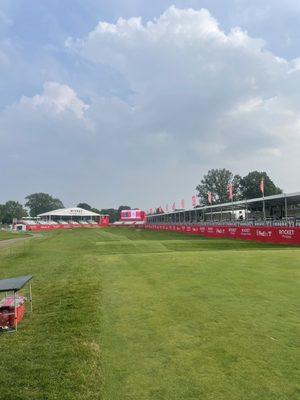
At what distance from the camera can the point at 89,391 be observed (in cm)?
551

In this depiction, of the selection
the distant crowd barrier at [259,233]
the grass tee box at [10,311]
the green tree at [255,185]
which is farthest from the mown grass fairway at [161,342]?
the green tree at [255,185]

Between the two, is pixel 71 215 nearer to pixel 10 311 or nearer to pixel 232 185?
pixel 232 185

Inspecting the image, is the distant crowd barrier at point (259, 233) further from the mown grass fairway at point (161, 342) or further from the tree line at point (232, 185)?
the tree line at point (232, 185)

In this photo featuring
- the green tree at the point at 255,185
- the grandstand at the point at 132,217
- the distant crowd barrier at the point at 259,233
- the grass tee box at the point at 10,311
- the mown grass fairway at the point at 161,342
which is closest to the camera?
the mown grass fairway at the point at 161,342

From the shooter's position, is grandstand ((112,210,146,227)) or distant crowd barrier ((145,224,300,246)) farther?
grandstand ((112,210,146,227))

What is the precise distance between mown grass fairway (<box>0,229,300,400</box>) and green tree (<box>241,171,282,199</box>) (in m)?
147

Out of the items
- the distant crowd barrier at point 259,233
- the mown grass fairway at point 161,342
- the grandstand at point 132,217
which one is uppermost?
the grandstand at point 132,217

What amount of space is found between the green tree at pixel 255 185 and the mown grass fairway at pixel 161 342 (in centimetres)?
14704

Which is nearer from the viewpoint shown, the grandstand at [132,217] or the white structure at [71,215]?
the grandstand at [132,217]

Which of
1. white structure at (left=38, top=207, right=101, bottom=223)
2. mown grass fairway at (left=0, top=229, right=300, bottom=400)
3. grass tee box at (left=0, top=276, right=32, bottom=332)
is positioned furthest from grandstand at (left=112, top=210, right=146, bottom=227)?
grass tee box at (left=0, top=276, right=32, bottom=332)

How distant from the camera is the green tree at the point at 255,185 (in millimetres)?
155625

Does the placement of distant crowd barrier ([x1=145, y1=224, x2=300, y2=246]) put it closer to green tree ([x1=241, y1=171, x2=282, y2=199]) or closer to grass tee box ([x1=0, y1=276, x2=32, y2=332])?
grass tee box ([x1=0, y1=276, x2=32, y2=332])

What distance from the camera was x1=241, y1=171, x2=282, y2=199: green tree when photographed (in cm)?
15562

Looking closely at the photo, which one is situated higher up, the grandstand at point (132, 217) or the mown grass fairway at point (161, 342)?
the grandstand at point (132, 217)
